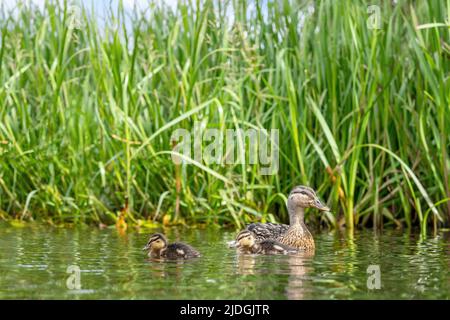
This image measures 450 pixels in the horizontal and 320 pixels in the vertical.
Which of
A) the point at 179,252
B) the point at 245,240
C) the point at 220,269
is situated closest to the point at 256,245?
the point at 245,240

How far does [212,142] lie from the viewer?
10211 mm

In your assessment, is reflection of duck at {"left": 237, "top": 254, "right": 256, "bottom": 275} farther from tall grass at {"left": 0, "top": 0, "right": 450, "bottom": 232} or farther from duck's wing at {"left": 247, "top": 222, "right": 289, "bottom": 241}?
tall grass at {"left": 0, "top": 0, "right": 450, "bottom": 232}

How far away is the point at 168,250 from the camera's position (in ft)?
25.4

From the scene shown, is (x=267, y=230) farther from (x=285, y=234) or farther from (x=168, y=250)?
(x=168, y=250)

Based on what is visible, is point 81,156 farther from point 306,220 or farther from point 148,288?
point 148,288

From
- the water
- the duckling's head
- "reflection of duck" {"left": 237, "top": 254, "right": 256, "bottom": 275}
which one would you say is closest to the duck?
the water

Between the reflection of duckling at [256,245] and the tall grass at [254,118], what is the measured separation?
5.33ft

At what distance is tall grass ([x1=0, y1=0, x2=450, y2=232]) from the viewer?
391 inches

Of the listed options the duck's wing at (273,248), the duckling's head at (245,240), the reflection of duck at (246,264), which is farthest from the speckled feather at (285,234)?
the reflection of duck at (246,264)

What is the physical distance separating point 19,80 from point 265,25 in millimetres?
3087

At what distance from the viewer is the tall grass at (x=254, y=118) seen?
9.92 metres

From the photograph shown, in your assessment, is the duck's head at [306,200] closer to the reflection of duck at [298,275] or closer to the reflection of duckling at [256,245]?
the reflection of duckling at [256,245]

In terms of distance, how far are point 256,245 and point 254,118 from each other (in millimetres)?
2370
